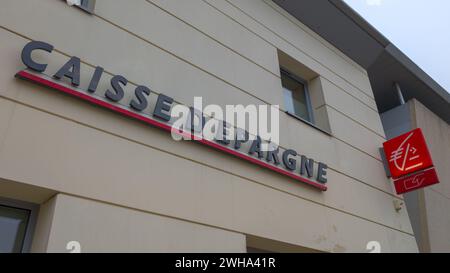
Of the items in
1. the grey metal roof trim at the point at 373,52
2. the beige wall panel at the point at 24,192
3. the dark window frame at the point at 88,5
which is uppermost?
the grey metal roof trim at the point at 373,52

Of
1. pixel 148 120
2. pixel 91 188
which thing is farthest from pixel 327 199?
pixel 91 188

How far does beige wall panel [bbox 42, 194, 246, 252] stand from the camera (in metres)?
3.03

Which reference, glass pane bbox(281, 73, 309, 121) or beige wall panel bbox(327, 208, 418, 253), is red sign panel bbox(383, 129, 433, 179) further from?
glass pane bbox(281, 73, 309, 121)

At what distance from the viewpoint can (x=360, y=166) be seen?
6.63m

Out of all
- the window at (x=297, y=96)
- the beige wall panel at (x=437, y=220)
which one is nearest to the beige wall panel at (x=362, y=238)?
the beige wall panel at (x=437, y=220)

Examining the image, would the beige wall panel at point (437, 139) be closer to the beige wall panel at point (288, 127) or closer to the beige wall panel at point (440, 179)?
the beige wall panel at point (440, 179)

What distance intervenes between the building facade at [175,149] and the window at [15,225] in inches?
0.5

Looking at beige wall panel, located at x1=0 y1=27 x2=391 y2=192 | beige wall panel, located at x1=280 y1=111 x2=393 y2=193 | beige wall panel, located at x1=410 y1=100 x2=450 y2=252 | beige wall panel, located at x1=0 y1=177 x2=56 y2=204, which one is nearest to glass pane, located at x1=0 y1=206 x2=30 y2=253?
beige wall panel, located at x1=0 y1=177 x2=56 y2=204

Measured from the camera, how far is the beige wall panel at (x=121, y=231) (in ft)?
9.93

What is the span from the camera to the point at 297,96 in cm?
707

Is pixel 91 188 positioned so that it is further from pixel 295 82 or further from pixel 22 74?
pixel 295 82

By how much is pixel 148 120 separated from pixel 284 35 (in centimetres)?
386

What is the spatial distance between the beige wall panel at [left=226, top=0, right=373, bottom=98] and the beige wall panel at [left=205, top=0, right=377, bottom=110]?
0.11m

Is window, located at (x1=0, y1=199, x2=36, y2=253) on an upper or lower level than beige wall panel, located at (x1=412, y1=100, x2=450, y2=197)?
lower
